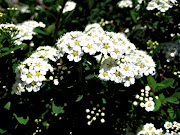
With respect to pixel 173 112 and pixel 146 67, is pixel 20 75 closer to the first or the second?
pixel 146 67

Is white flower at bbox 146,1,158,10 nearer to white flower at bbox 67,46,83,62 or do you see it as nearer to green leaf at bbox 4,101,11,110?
white flower at bbox 67,46,83,62

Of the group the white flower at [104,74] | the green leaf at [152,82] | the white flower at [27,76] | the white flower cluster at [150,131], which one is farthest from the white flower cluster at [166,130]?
the white flower at [27,76]

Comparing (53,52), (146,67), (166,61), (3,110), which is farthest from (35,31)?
(166,61)

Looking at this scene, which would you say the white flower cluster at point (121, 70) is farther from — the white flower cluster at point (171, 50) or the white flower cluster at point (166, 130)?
the white flower cluster at point (171, 50)

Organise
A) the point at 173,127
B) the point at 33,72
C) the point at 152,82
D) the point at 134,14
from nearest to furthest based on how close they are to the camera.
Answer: the point at 33,72 → the point at 173,127 → the point at 152,82 → the point at 134,14

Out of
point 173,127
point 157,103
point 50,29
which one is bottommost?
point 173,127

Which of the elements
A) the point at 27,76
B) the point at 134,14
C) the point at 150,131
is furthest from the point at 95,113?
the point at 134,14

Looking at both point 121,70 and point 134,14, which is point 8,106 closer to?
point 121,70

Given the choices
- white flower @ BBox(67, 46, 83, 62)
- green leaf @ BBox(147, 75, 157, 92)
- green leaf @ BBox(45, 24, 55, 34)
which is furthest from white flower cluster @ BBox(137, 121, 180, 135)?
green leaf @ BBox(45, 24, 55, 34)
